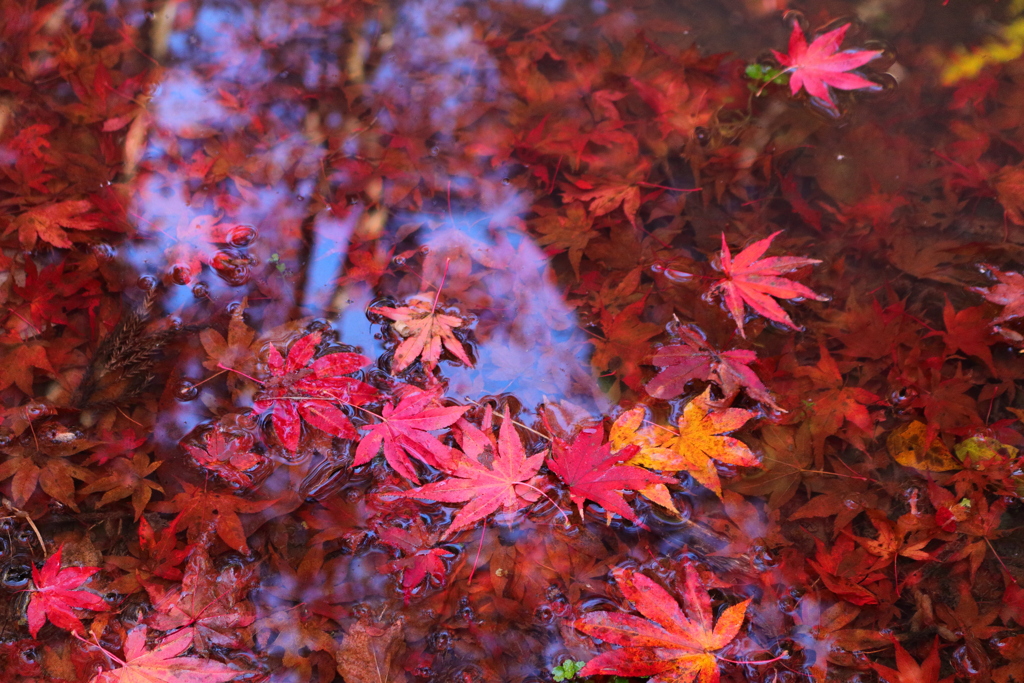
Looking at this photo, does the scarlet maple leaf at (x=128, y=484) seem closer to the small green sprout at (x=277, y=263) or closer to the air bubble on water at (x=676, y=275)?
the small green sprout at (x=277, y=263)

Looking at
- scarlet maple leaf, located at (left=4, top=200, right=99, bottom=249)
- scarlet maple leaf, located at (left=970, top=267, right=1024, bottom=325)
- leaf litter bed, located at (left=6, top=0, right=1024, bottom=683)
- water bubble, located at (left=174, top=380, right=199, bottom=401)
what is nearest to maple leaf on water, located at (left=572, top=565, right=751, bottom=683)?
leaf litter bed, located at (left=6, top=0, right=1024, bottom=683)

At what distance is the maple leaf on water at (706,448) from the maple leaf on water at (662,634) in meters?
0.30

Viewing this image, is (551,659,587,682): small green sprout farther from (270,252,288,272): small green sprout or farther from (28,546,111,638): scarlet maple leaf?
(270,252,288,272): small green sprout

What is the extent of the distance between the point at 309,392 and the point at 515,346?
2.22ft

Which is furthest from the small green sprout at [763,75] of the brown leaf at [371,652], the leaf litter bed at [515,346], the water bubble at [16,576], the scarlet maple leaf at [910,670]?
the water bubble at [16,576]

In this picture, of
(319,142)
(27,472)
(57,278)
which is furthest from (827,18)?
(27,472)

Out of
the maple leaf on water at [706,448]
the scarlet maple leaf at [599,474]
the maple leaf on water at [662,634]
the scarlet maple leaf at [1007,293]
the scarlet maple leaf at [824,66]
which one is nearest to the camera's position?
the maple leaf on water at [662,634]

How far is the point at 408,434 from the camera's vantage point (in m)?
1.66

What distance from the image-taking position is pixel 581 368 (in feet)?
6.04

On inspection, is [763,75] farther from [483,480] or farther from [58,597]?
[58,597]

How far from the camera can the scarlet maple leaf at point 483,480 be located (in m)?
1.58

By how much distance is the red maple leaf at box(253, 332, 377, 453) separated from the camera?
175 centimetres

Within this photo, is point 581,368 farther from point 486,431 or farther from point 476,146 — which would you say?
point 476,146

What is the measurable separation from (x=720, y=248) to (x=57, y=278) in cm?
231
